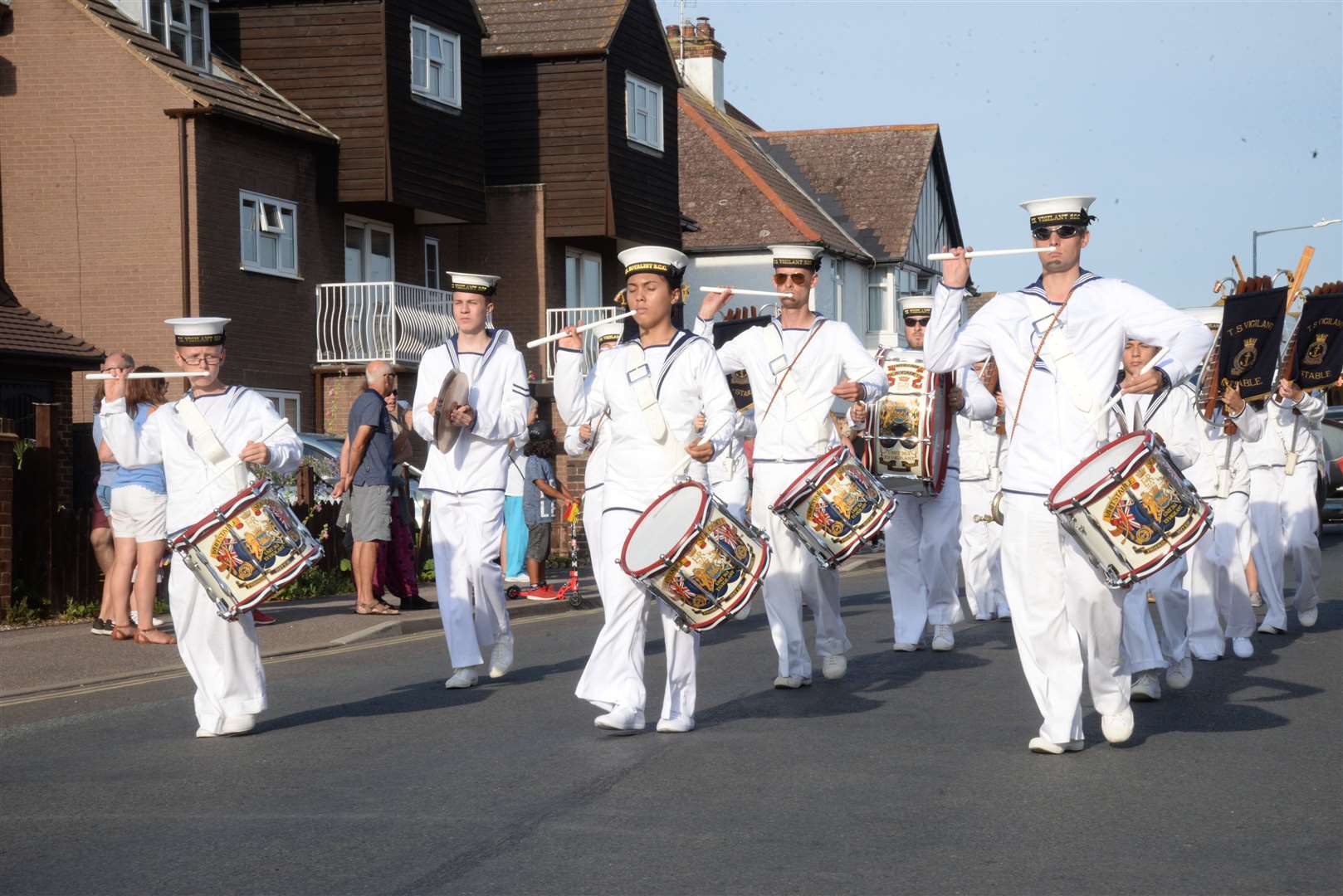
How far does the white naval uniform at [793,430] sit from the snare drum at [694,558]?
1652mm

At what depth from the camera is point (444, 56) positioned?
31.3m

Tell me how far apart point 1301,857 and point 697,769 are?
8.44 ft

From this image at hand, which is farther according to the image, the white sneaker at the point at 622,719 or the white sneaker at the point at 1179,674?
the white sneaker at the point at 1179,674

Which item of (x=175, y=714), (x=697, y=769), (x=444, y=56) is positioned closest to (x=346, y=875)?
(x=697, y=769)

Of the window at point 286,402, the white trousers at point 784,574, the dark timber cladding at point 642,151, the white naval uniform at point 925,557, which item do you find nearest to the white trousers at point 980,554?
the white naval uniform at point 925,557

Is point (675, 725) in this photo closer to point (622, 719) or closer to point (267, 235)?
point (622, 719)

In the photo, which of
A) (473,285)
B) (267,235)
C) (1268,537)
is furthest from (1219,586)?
(267,235)

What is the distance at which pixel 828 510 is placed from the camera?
964cm

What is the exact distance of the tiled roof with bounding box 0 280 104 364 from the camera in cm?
1948

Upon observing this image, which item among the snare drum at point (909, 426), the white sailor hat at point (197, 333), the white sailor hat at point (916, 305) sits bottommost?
the snare drum at point (909, 426)

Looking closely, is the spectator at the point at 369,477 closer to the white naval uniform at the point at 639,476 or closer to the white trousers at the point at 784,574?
the white trousers at the point at 784,574

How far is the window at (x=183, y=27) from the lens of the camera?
27.1 m

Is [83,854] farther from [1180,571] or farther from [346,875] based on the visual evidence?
[1180,571]

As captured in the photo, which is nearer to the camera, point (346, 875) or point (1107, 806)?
point (346, 875)
